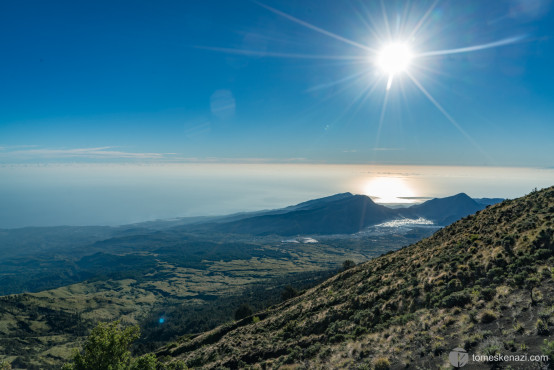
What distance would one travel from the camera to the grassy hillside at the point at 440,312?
50.5 ft

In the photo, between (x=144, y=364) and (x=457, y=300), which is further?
(x=144, y=364)

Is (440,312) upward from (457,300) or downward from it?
downward

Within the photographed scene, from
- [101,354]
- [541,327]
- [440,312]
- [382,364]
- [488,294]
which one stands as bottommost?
[101,354]

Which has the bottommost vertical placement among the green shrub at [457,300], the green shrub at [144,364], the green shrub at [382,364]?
the green shrub at [144,364]

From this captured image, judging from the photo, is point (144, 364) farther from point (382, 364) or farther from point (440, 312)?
point (440, 312)

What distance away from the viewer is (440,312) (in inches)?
818

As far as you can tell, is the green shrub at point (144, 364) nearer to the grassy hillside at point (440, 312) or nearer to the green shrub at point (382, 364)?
the grassy hillside at point (440, 312)

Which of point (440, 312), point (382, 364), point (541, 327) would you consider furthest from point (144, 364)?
point (541, 327)

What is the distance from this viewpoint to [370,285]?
120ft

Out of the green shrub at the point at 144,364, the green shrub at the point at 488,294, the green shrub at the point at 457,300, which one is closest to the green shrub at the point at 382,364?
the green shrub at the point at 457,300

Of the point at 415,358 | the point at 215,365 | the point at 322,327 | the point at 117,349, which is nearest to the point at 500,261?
the point at 415,358

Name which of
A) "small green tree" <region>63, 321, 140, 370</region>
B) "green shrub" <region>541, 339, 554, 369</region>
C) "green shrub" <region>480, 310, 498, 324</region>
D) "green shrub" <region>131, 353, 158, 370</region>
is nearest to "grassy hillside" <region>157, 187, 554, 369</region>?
"green shrub" <region>480, 310, 498, 324</region>

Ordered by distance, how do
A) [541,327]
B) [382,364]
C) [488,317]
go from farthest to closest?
[488,317]
[382,364]
[541,327]

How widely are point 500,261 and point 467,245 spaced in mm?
9255
